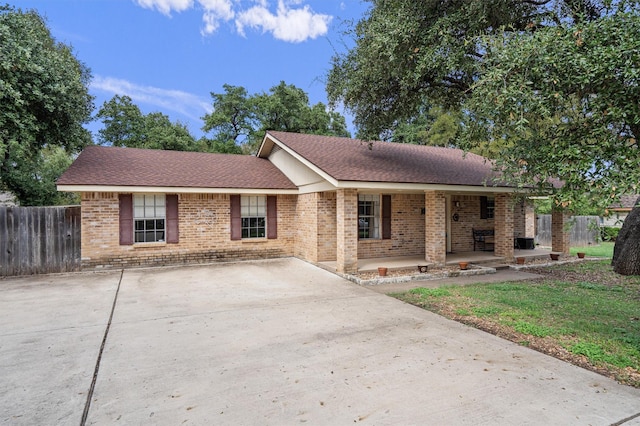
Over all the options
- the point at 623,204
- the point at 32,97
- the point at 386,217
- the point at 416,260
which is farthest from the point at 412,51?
the point at 32,97

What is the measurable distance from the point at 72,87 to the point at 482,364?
13458mm

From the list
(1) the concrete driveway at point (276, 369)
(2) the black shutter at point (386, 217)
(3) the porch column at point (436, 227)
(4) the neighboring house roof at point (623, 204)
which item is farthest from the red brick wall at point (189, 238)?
(4) the neighboring house roof at point (623, 204)

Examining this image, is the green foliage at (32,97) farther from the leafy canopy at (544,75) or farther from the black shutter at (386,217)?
the black shutter at (386,217)

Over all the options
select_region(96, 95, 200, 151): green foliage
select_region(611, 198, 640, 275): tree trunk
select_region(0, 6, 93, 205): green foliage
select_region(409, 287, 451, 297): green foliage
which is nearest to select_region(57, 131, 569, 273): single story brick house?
select_region(0, 6, 93, 205): green foliage

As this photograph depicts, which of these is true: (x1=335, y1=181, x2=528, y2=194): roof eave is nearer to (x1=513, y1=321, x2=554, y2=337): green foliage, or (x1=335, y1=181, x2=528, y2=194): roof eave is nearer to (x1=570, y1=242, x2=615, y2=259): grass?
(x1=513, y1=321, x2=554, y2=337): green foliage

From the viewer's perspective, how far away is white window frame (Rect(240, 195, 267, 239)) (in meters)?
12.3

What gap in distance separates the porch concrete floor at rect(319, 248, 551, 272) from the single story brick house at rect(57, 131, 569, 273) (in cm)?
34

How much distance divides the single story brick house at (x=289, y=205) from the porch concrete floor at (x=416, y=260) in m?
Answer: 0.34

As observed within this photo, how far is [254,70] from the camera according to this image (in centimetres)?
3073

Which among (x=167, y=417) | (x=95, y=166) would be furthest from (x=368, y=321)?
(x=95, y=166)

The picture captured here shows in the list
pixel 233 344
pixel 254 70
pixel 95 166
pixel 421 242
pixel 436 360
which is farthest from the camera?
pixel 254 70

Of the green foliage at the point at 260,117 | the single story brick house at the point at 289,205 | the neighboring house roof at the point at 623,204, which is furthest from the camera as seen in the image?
the green foliage at the point at 260,117

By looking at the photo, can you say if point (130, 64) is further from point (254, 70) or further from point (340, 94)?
point (340, 94)

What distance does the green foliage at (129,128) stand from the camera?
23766mm
